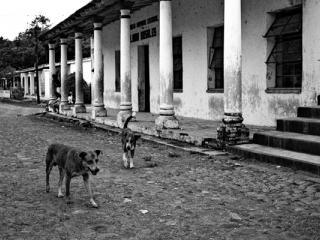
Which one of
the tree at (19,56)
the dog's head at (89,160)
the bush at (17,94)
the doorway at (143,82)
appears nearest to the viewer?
the dog's head at (89,160)

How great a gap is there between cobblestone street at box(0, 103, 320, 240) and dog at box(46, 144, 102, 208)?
27 cm

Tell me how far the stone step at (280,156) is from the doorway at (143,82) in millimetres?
9259

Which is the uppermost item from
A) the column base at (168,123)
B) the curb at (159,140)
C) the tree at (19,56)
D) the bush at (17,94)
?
the tree at (19,56)

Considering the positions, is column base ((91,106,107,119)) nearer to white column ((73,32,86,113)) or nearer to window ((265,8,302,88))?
white column ((73,32,86,113))

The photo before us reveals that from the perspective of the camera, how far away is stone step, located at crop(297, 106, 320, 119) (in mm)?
8531

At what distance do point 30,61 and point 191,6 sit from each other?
42.5 metres

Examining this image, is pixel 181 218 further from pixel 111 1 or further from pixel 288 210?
pixel 111 1

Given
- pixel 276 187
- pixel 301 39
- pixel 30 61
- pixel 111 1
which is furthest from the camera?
pixel 30 61

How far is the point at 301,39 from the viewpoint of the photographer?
9961 mm

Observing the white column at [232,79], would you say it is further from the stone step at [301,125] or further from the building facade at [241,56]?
the stone step at [301,125]

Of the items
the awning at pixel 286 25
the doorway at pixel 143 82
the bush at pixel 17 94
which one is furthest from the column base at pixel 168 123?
the bush at pixel 17 94

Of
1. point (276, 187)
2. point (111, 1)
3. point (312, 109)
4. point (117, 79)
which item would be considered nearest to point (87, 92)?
point (117, 79)

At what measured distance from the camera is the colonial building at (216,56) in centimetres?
948

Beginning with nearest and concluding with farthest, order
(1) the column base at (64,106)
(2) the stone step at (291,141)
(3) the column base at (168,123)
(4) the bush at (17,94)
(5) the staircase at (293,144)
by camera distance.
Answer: (5) the staircase at (293,144) < (2) the stone step at (291,141) < (3) the column base at (168,123) < (1) the column base at (64,106) < (4) the bush at (17,94)
